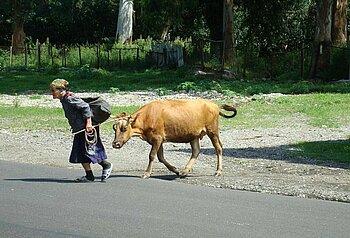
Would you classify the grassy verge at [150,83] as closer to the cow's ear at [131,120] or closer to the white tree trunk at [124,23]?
the white tree trunk at [124,23]

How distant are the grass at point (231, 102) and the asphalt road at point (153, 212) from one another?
219 inches

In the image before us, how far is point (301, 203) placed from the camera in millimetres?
11578

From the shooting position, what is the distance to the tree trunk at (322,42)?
4069cm

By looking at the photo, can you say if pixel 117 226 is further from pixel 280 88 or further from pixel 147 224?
pixel 280 88

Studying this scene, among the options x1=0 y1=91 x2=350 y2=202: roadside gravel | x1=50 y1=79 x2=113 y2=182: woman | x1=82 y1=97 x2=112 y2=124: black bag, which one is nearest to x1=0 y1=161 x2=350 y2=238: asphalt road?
x1=50 y1=79 x2=113 y2=182: woman

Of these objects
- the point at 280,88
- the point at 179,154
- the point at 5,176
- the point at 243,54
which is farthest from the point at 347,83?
the point at 5,176

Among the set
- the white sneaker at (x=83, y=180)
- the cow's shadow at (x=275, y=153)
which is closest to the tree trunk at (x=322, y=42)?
the cow's shadow at (x=275, y=153)

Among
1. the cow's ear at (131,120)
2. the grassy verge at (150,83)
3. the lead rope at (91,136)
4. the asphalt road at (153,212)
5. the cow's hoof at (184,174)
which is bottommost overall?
the grassy verge at (150,83)

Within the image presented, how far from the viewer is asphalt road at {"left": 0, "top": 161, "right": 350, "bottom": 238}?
958cm

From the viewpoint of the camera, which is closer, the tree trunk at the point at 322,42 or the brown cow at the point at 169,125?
the brown cow at the point at 169,125

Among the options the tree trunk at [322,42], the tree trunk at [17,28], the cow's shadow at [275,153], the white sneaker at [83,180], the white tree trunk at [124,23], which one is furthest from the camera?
the white tree trunk at [124,23]

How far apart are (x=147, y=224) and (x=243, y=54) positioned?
34.3m

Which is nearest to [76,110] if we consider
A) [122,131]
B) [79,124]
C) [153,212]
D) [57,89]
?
[79,124]

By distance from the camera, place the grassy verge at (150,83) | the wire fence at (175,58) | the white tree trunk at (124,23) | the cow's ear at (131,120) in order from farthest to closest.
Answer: the white tree trunk at (124,23) < the wire fence at (175,58) < the grassy verge at (150,83) < the cow's ear at (131,120)
